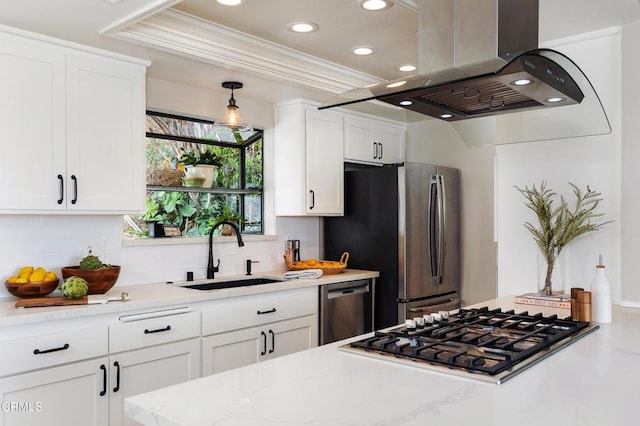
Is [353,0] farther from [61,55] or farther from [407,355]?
[407,355]

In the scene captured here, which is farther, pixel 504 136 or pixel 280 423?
pixel 504 136

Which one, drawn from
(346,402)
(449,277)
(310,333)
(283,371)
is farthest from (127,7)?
(449,277)

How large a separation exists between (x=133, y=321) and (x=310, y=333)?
1331 millimetres

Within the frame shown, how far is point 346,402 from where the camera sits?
4.06ft

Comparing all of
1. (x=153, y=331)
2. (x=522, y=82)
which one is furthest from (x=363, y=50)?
(x=153, y=331)

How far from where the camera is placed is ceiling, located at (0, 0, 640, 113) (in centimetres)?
240

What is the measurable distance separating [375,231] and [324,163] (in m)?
0.68

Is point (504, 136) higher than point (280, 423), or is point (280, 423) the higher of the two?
point (504, 136)

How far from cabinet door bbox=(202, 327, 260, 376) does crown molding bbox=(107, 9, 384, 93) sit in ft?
5.21

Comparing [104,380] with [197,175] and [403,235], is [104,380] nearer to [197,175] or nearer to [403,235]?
[197,175]

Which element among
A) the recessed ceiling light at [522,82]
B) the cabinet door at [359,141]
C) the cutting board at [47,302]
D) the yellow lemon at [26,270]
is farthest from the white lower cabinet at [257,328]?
the recessed ceiling light at [522,82]

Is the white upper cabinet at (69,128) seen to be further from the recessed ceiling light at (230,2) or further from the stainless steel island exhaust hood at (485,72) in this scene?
the stainless steel island exhaust hood at (485,72)

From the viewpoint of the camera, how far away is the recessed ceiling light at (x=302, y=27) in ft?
9.65

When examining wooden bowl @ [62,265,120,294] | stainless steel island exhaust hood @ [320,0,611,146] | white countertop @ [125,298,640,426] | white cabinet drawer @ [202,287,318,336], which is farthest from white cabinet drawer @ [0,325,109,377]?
stainless steel island exhaust hood @ [320,0,611,146]
